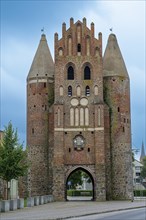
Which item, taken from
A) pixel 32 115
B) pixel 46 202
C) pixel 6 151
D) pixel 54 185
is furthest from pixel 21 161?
pixel 32 115

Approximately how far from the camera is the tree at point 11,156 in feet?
183

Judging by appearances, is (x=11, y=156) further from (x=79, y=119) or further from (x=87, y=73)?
(x=87, y=73)

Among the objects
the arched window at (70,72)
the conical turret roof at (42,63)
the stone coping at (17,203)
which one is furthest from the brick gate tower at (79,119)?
the stone coping at (17,203)

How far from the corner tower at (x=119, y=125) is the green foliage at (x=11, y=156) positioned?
2202cm

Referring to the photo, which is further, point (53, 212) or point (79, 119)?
point (79, 119)

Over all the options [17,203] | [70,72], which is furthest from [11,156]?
[70,72]

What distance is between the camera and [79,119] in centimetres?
7494

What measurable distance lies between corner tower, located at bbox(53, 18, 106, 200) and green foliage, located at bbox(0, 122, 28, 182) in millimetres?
16858

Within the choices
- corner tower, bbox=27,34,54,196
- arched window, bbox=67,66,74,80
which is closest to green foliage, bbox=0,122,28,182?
corner tower, bbox=27,34,54,196

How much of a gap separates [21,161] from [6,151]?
2675 millimetres

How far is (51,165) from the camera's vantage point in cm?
7525

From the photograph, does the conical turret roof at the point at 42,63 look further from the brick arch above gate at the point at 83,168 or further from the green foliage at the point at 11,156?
the green foliage at the point at 11,156

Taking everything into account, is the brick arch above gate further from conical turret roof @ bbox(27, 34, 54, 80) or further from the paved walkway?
the paved walkway

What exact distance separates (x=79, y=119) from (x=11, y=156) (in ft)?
67.5
